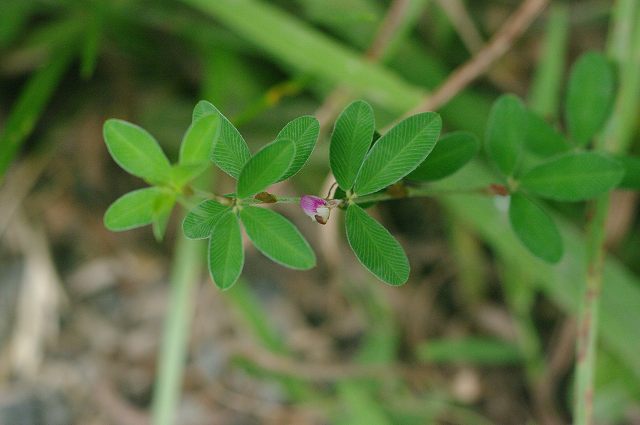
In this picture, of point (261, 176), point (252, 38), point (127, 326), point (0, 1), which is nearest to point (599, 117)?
point (261, 176)

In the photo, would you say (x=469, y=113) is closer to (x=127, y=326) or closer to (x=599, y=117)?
(x=599, y=117)

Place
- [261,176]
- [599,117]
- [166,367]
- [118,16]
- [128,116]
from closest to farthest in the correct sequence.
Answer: [261,176] < [599,117] < [166,367] < [118,16] < [128,116]

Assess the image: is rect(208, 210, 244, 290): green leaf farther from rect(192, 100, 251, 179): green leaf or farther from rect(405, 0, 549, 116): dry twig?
rect(405, 0, 549, 116): dry twig

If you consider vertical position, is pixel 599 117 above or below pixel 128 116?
below

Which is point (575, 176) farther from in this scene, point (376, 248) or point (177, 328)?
point (177, 328)


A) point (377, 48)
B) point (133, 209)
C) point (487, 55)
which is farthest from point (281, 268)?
point (133, 209)

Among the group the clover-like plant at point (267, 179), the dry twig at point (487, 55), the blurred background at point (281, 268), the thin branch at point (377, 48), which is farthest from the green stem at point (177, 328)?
the clover-like plant at point (267, 179)

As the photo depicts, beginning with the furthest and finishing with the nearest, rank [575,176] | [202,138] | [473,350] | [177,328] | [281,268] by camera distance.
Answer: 1. [281,268]
2. [473,350]
3. [177,328]
4. [575,176]
5. [202,138]
